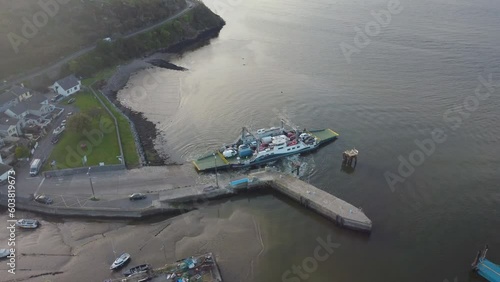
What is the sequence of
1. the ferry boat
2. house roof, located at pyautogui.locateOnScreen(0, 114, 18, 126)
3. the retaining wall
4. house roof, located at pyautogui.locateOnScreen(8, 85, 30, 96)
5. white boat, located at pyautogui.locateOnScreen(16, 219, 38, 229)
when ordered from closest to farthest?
1. white boat, located at pyautogui.locateOnScreen(16, 219, 38, 229)
2. the retaining wall
3. the ferry boat
4. house roof, located at pyautogui.locateOnScreen(0, 114, 18, 126)
5. house roof, located at pyautogui.locateOnScreen(8, 85, 30, 96)

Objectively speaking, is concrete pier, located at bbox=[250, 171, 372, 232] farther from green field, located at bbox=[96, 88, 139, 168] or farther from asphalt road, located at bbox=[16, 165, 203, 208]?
green field, located at bbox=[96, 88, 139, 168]

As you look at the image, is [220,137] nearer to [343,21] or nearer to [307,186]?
[307,186]

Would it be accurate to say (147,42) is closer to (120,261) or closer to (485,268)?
(120,261)

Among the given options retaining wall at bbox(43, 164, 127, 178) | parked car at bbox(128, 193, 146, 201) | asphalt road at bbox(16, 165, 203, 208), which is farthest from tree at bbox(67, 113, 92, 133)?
parked car at bbox(128, 193, 146, 201)

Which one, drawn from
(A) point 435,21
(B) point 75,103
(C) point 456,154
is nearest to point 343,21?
(A) point 435,21

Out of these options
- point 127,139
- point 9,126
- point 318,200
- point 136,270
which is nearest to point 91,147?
point 127,139

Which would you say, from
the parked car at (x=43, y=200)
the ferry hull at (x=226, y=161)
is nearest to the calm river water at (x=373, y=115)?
the ferry hull at (x=226, y=161)

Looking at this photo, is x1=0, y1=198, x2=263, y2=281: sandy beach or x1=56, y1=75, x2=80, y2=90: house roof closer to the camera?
x1=0, y1=198, x2=263, y2=281: sandy beach
